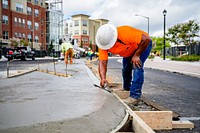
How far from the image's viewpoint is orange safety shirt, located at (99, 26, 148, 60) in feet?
14.7

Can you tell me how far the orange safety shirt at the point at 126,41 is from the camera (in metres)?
4.47

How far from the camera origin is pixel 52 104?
11.4 ft

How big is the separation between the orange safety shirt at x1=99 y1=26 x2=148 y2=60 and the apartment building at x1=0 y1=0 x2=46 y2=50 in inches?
1832

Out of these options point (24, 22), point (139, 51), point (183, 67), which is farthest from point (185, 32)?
point (24, 22)

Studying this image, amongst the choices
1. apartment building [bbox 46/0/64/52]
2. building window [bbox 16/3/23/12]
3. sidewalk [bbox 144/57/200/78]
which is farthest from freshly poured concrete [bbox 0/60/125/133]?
apartment building [bbox 46/0/64/52]

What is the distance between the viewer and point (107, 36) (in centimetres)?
446

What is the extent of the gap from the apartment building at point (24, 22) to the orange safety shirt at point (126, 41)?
4653 centimetres

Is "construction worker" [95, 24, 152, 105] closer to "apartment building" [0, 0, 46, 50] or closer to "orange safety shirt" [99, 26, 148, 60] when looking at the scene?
"orange safety shirt" [99, 26, 148, 60]

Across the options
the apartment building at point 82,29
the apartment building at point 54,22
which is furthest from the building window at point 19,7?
the apartment building at point 82,29

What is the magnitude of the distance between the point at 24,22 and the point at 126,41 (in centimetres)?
5903

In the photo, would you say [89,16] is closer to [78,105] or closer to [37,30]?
[37,30]

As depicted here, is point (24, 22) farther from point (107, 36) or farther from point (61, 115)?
point (61, 115)

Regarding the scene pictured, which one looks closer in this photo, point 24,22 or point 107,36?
point 107,36

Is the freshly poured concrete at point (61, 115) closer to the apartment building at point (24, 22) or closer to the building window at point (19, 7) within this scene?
the apartment building at point (24, 22)
